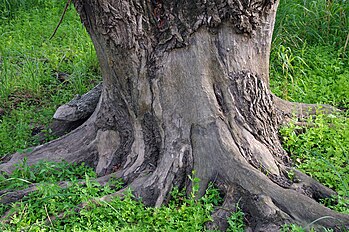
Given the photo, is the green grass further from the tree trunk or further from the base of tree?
the tree trunk

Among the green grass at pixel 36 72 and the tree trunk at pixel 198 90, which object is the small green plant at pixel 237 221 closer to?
the tree trunk at pixel 198 90

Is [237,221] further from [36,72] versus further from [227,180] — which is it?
[36,72]

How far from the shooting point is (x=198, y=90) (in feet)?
12.9

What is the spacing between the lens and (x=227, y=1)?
3.76m

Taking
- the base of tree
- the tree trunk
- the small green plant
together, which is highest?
the tree trunk

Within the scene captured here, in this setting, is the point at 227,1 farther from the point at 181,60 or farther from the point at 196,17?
the point at 181,60

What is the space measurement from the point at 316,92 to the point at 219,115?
6.21 ft

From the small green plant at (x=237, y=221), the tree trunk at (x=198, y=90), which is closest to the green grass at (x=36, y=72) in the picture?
the tree trunk at (x=198, y=90)

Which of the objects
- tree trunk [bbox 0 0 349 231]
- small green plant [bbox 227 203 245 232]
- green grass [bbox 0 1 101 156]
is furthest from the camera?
green grass [bbox 0 1 101 156]

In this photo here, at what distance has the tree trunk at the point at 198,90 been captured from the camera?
3.82m

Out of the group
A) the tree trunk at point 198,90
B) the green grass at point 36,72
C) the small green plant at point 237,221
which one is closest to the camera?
the small green plant at point 237,221

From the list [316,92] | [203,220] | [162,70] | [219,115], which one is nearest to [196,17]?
[162,70]

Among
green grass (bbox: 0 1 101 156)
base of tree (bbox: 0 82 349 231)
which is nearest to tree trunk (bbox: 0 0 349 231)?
base of tree (bbox: 0 82 349 231)

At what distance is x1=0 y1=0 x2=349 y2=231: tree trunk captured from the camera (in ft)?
12.5
